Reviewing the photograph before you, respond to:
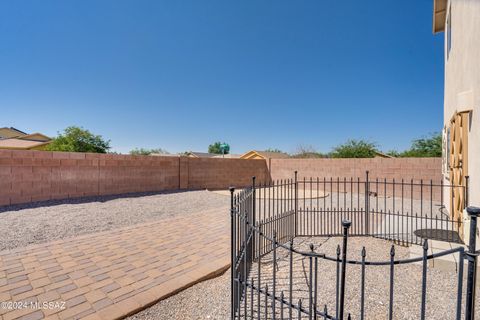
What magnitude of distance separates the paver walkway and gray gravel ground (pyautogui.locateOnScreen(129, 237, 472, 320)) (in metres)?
0.24

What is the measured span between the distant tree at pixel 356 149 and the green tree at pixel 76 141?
20.2m

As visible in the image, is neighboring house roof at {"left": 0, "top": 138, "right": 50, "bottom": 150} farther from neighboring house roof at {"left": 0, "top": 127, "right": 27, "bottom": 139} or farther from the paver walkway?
the paver walkway

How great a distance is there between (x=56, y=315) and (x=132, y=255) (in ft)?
5.00

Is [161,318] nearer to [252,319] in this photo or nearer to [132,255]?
[252,319]

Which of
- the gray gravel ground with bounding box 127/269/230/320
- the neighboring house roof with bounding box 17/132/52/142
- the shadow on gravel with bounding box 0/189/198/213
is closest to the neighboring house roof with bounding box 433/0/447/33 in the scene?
the gray gravel ground with bounding box 127/269/230/320

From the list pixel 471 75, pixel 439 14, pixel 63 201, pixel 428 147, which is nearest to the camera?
pixel 471 75

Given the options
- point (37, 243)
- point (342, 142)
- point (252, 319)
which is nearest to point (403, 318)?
point (252, 319)

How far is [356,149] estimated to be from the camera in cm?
2088

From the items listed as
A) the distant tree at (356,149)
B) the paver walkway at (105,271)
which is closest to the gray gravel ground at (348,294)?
the paver walkway at (105,271)

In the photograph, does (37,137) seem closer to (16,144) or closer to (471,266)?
(16,144)

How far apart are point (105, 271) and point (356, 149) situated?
21.2 metres

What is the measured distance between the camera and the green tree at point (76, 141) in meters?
17.6

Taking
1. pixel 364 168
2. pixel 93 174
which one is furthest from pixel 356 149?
pixel 93 174

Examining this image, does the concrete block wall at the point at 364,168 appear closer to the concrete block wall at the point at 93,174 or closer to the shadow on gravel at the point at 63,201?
the concrete block wall at the point at 93,174
